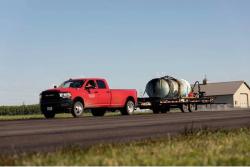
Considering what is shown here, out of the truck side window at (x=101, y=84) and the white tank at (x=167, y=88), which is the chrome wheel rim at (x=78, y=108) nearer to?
the truck side window at (x=101, y=84)

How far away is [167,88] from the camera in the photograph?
→ 38.8m

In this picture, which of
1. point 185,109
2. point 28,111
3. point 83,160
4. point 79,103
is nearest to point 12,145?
point 83,160

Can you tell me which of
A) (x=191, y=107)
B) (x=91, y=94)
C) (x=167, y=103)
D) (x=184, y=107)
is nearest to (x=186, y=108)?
(x=184, y=107)

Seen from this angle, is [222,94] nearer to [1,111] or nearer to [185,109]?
[1,111]

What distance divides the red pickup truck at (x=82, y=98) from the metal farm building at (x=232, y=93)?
62.3m

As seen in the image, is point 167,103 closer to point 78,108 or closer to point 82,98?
point 82,98

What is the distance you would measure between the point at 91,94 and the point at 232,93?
65.5 meters

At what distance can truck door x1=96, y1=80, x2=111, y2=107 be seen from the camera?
96.6 feet

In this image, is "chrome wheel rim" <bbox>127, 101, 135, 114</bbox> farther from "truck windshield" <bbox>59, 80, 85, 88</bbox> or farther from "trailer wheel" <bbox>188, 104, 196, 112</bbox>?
"trailer wheel" <bbox>188, 104, 196, 112</bbox>

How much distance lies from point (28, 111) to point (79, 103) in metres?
51.2

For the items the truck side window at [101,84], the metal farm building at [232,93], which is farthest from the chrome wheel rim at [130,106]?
the metal farm building at [232,93]

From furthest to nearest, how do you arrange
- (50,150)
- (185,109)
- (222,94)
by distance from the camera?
(222,94)
(185,109)
(50,150)

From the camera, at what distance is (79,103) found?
28.1 meters

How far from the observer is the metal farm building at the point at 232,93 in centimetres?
9156
